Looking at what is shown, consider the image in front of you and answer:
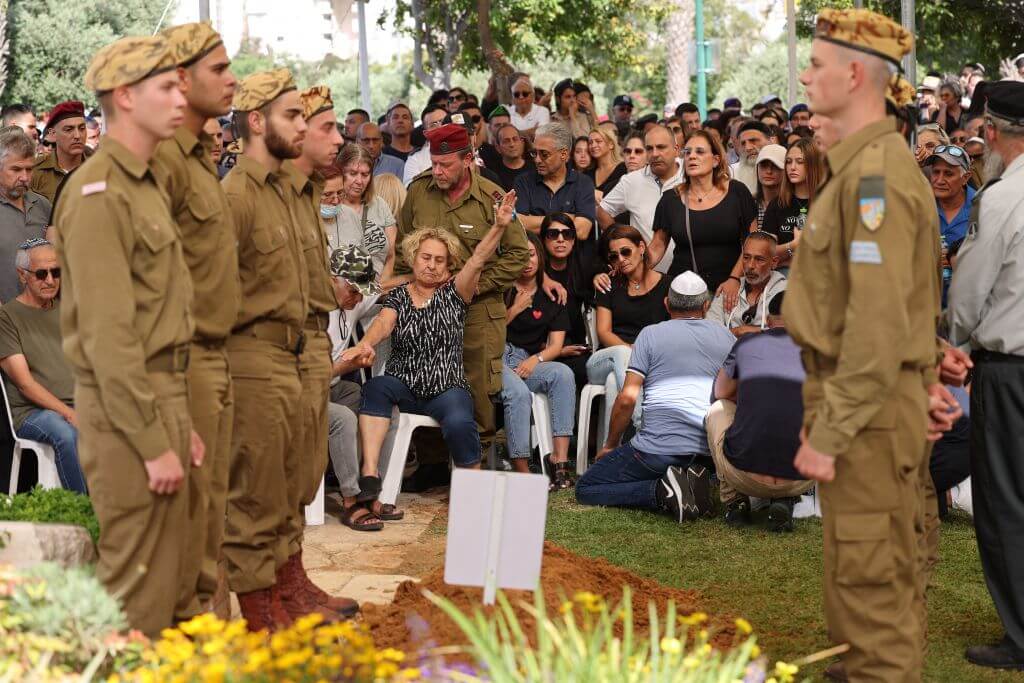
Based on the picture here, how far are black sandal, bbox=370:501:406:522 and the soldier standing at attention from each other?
362 centimetres

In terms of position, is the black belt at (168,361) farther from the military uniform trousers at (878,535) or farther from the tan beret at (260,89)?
the military uniform trousers at (878,535)

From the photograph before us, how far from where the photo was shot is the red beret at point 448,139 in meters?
8.34

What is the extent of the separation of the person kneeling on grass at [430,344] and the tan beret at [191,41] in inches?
140

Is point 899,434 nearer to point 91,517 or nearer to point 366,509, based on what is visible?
point 91,517

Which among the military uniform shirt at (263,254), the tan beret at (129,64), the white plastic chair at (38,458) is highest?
the tan beret at (129,64)

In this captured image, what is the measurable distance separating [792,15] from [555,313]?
13.0 meters

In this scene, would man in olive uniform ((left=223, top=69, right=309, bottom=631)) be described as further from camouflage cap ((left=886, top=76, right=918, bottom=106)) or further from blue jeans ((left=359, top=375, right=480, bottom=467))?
blue jeans ((left=359, top=375, right=480, bottom=467))

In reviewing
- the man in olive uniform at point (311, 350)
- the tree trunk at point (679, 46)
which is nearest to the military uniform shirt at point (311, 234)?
the man in olive uniform at point (311, 350)

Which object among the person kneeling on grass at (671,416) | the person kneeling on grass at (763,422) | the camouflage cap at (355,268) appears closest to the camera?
the person kneeling on grass at (763,422)

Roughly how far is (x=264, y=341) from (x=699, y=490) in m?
3.36

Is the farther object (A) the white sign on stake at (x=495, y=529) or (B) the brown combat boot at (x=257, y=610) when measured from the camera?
(B) the brown combat boot at (x=257, y=610)

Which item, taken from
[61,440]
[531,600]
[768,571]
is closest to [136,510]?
[531,600]

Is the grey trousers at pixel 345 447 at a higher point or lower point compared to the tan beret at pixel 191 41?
lower

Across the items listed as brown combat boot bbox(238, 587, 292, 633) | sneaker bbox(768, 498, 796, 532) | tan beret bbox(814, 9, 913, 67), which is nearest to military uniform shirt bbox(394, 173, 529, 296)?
sneaker bbox(768, 498, 796, 532)
